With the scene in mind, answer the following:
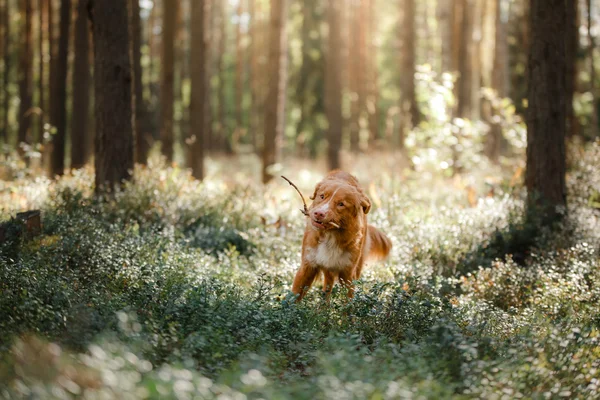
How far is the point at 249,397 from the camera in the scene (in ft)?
11.0

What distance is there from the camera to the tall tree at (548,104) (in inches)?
383

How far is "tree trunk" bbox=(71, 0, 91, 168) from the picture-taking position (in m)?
16.4

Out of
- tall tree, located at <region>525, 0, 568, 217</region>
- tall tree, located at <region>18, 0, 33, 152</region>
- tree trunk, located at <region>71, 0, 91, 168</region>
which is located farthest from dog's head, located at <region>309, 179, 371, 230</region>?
tall tree, located at <region>18, 0, 33, 152</region>

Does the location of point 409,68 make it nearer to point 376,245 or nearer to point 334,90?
point 334,90

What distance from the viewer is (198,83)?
53.0 ft

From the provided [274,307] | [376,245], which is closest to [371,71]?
[376,245]

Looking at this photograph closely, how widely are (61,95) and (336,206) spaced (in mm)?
13322

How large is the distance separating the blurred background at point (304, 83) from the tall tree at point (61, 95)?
0.11 ft

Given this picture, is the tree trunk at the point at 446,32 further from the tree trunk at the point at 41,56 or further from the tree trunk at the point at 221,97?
the tree trunk at the point at 221,97

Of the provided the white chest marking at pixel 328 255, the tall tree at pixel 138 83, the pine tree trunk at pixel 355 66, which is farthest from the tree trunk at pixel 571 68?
the pine tree trunk at pixel 355 66

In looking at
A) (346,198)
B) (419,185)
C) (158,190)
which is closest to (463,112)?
A: (419,185)

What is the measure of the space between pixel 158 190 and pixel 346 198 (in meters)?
4.66

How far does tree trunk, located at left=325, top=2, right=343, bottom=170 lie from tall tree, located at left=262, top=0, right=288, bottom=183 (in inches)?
168

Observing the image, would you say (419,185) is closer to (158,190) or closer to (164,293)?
(158,190)
